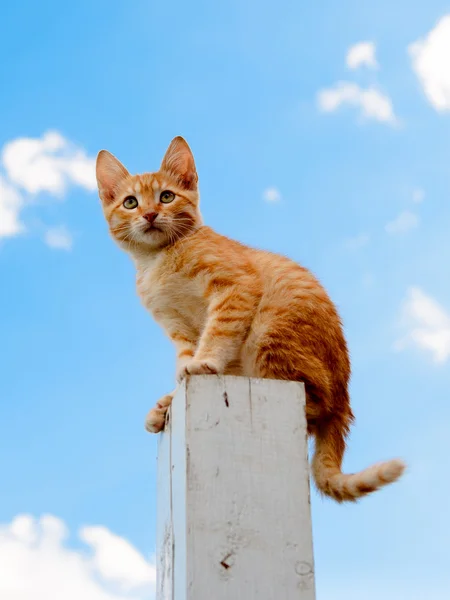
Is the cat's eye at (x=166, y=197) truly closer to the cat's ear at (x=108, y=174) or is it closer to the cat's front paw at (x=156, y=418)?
the cat's ear at (x=108, y=174)

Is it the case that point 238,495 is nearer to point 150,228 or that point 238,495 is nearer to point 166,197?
point 150,228

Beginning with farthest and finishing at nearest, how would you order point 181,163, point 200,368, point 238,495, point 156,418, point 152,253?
point 181,163 < point 152,253 < point 200,368 < point 156,418 < point 238,495

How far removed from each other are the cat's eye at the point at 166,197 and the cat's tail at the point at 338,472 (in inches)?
57.5

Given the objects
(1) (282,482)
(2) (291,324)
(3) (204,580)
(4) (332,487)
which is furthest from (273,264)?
(3) (204,580)

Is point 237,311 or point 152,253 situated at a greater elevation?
point 152,253

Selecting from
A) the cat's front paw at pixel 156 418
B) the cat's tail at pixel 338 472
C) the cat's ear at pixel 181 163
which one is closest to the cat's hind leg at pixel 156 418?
the cat's front paw at pixel 156 418

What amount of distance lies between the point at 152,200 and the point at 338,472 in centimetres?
170

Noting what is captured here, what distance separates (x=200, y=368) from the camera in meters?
2.70

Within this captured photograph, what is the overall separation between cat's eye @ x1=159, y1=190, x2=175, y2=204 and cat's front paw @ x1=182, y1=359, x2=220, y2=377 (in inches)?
46.9

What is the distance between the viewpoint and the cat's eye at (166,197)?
366cm

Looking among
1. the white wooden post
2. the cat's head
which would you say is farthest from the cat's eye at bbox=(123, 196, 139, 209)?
the white wooden post

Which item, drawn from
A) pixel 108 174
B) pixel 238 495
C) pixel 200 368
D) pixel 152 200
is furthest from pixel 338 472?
pixel 108 174

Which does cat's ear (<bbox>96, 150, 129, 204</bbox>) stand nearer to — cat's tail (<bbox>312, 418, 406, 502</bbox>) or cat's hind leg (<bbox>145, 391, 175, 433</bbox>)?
A: cat's hind leg (<bbox>145, 391, 175, 433</bbox>)

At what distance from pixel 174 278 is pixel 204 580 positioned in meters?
1.73
